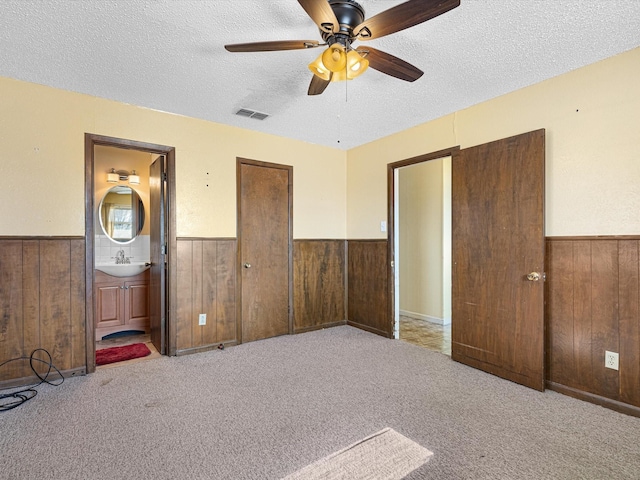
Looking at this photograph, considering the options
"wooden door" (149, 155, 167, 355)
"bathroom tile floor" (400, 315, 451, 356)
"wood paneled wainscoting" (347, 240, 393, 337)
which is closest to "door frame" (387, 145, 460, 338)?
"wood paneled wainscoting" (347, 240, 393, 337)

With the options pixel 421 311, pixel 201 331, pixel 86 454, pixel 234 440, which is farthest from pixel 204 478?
pixel 421 311

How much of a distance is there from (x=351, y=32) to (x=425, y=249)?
145 inches

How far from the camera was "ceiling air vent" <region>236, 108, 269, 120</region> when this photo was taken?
3.36 metres

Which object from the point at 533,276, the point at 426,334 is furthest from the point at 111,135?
the point at 426,334

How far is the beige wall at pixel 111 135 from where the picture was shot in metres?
2.71

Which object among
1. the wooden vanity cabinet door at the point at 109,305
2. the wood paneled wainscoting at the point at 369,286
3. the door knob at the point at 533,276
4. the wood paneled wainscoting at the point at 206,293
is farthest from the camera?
the wood paneled wainscoting at the point at 369,286

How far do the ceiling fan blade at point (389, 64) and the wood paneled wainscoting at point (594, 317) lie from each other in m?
1.72

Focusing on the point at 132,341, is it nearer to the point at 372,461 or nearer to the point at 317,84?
the point at 372,461

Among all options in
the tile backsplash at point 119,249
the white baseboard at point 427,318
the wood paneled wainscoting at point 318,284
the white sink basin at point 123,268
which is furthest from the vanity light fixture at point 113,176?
the white baseboard at point 427,318

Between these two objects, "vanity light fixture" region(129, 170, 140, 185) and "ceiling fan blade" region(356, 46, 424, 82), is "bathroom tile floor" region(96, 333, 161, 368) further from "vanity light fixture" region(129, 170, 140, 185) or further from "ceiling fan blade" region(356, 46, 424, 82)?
"ceiling fan blade" region(356, 46, 424, 82)

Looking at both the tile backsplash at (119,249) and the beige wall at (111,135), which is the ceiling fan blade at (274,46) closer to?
the beige wall at (111,135)

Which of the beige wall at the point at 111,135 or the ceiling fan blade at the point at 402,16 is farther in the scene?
the beige wall at the point at 111,135

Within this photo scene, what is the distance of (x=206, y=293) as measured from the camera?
3.62m

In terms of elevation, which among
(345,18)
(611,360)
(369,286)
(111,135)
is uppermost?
(345,18)
